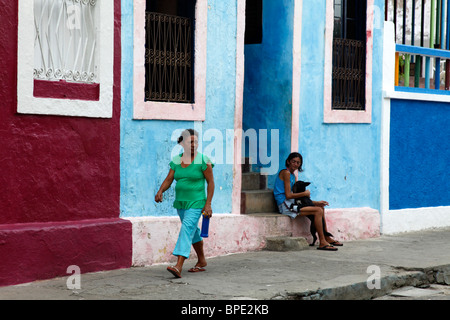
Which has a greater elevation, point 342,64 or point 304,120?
point 342,64

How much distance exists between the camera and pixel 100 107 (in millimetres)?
8273

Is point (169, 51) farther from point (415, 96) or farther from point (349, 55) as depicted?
point (415, 96)

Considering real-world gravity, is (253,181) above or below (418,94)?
below

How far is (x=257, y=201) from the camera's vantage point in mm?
10461

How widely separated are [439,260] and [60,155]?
459 cm

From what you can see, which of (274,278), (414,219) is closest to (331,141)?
(414,219)

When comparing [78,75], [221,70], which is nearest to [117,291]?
[78,75]

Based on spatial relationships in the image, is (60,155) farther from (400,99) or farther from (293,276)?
(400,99)

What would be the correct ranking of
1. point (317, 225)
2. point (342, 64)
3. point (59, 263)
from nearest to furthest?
point (59, 263) → point (317, 225) → point (342, 64)

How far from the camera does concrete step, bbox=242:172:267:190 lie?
423 inches

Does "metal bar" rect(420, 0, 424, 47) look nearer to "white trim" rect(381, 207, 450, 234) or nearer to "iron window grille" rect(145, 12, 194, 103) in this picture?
"white trim" rect(381, 207, 450, 234)

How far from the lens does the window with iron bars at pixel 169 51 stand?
905cm

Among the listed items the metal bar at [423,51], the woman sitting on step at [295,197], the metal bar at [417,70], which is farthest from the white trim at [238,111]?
the metal bar at [417,70]

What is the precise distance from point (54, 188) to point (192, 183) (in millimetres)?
1375
